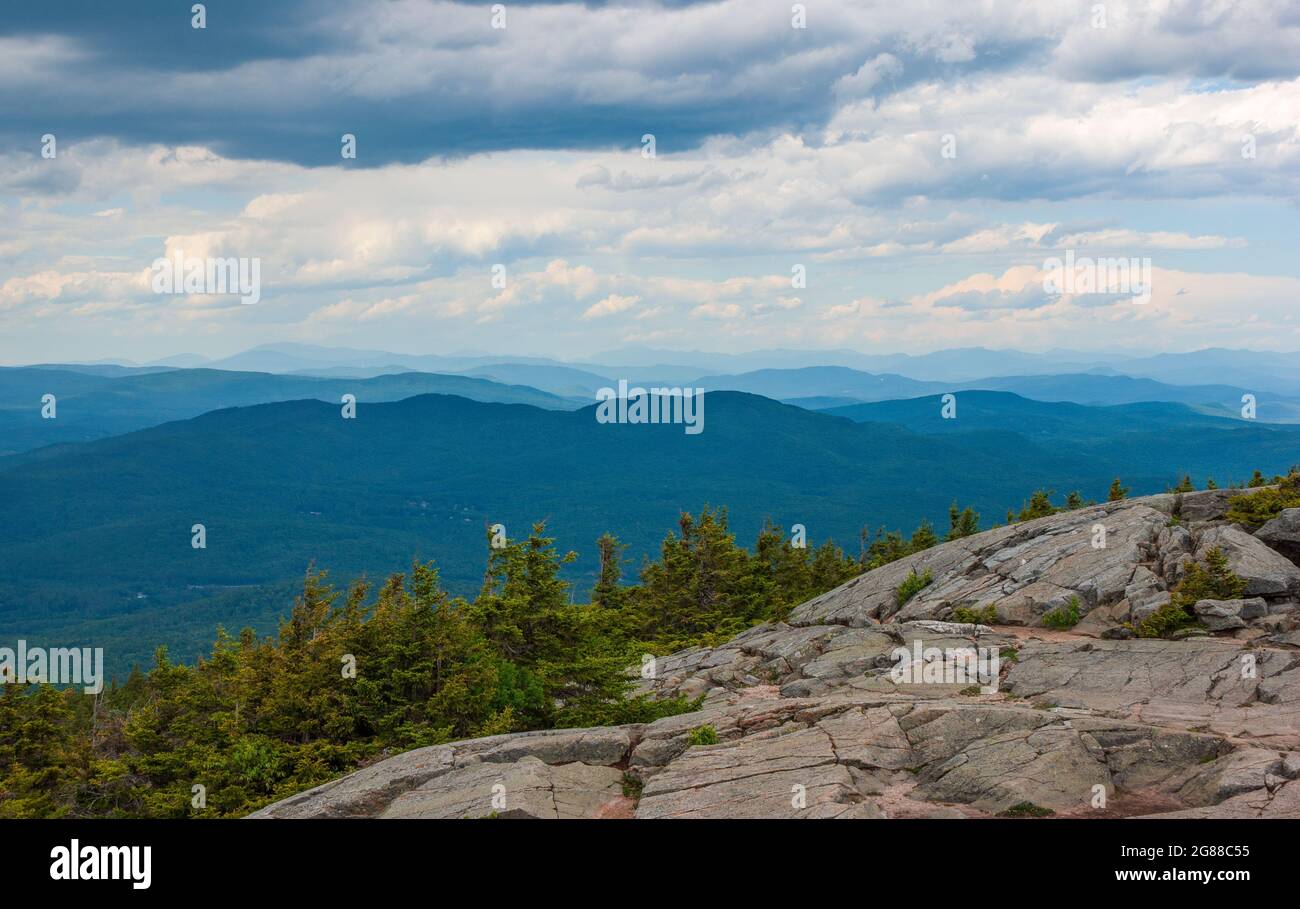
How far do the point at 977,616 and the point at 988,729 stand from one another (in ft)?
43.2

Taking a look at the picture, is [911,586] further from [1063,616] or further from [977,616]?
[1063,616]

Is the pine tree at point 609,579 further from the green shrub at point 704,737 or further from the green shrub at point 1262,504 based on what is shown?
the green shrub at point 704,737

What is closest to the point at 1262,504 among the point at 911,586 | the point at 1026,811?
the point at 911,586

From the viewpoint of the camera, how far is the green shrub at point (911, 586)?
40281 millimetres

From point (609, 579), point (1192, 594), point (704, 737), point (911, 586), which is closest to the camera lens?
point (704, 737)

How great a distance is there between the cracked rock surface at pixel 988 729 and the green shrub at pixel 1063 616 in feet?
1.44

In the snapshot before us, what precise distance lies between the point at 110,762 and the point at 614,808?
82.7 feet

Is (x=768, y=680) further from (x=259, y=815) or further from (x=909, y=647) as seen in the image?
(x=259, y=815)

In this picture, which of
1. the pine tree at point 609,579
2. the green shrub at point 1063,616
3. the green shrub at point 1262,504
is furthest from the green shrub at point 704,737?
the pine tree at point 609,579

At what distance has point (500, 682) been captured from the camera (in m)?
33.4

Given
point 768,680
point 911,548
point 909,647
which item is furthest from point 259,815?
point 911,548

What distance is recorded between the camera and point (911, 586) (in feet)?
133

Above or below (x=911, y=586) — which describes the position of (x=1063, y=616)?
Answer: below

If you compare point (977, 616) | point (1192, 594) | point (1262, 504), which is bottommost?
point (977, 616)
